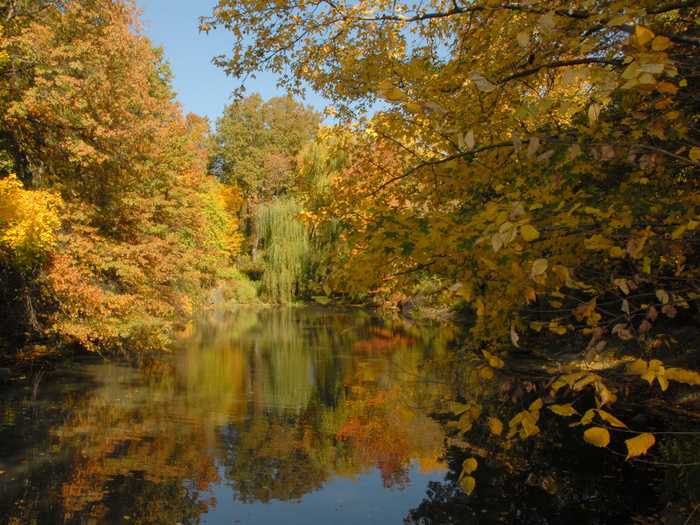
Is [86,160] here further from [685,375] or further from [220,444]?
[685,375]

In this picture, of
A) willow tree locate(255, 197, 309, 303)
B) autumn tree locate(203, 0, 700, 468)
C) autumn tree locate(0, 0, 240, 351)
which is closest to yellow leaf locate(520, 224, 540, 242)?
autumn tree locate(203, 0, 700, 468)

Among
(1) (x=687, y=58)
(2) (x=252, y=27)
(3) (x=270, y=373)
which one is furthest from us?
(3) (x=270, y=373)

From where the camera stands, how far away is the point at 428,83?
16.7ft

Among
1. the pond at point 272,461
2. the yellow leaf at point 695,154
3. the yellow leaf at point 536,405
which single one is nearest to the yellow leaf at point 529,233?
the yellow leaf at point 536,405

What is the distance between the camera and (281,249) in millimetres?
32562

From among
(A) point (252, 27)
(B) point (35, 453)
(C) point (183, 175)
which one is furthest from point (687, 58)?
(C) point (183, 175)

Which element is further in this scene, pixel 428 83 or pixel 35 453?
pixel 35 453

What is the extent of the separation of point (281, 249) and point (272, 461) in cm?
2495

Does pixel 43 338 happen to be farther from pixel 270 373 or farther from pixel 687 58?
pixel 687 58

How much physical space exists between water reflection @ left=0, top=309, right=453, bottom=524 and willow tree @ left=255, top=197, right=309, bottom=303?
17.7m

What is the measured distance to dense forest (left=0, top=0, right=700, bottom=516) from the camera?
2.24m

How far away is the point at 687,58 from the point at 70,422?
387 inches

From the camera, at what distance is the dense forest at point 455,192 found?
2.24 meters

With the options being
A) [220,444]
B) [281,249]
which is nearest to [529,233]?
[220,444]
